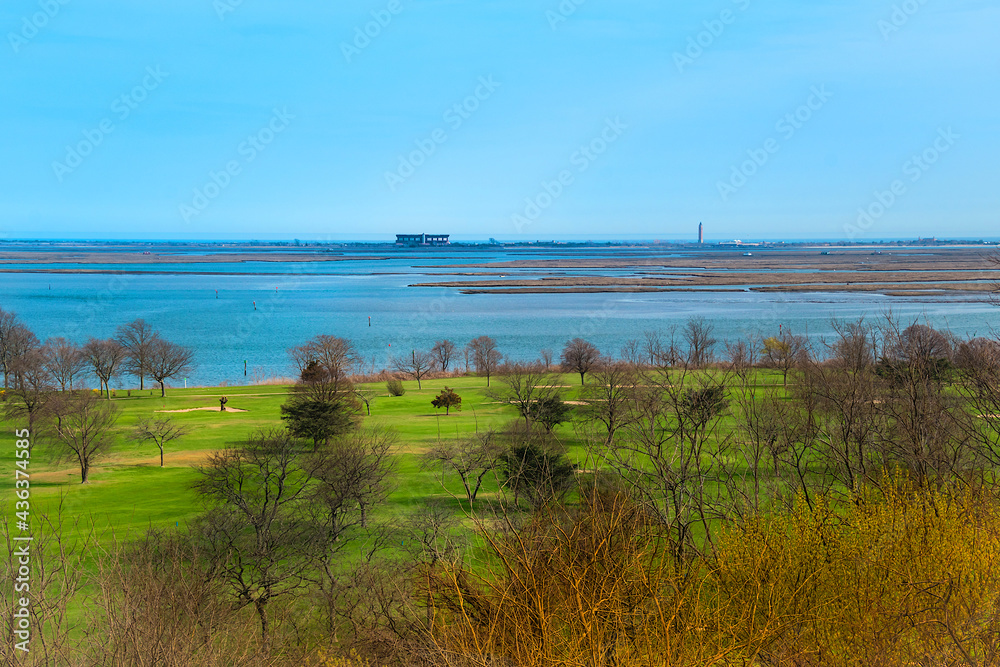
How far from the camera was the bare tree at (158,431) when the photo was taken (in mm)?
36094

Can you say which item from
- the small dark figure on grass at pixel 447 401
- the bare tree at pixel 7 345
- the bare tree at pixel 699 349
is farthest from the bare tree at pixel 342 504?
the bare tree at pixel 7 345

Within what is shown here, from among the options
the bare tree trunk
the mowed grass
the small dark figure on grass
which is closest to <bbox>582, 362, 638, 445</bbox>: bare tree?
the mowed grass

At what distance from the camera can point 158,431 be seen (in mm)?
36875

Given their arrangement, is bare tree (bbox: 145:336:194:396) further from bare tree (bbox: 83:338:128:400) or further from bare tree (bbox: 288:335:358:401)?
bare tree (bbox: 288:335:358:401)

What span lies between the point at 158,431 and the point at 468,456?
1715 centimetres

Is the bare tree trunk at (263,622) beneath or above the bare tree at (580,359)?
beneath

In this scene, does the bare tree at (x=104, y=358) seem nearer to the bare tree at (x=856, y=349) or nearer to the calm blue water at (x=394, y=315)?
the calm blue water at (x=394, y=315)

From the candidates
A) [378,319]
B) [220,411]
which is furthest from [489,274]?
[220,411]

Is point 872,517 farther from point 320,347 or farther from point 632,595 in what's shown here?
point 320,347

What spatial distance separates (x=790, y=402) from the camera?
139 feet

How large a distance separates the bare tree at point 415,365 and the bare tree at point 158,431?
73.1 ft

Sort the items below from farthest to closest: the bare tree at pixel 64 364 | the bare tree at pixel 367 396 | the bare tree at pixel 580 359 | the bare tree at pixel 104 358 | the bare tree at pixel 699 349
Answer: the bare tree at pixel 699 349 < the bare tree at pixel 580 359 < the bare tree at pixel 104 358 < the bare tree at pixel 64 364 < the bare tree at pixel 367 396

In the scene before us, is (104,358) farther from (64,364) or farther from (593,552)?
(593,552)

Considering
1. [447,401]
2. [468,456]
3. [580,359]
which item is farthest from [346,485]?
[580,359]
